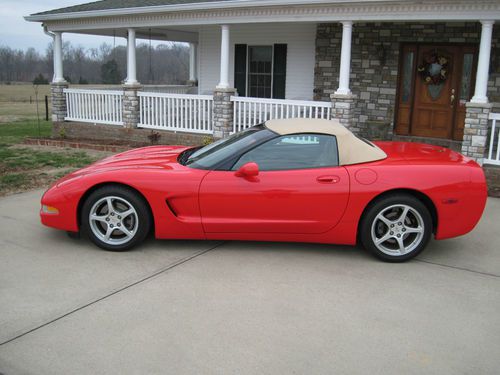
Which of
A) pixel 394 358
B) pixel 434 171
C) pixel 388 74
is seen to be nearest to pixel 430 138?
pixel 388 74

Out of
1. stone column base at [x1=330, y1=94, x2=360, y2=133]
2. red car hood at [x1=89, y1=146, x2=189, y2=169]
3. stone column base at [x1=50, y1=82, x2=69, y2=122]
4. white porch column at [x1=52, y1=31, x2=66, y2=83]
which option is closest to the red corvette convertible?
red car hood at [x1=89, y1=146, x2=189, y2=169]

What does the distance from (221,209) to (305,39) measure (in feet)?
31.5

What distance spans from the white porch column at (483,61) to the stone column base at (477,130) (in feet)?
0.46

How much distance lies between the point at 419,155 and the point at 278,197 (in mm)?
1663

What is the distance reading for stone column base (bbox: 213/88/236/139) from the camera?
469 inches

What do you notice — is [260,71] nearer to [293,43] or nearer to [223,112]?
[293,43]

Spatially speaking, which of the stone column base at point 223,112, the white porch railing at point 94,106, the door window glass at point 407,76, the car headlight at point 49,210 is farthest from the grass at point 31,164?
the door window glass at point 407,76

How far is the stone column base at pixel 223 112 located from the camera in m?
11.9

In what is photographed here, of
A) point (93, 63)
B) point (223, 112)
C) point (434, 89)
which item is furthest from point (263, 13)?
point (93, 63)

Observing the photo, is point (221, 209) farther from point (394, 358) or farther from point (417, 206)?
point (394, 358)

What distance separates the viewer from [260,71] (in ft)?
47.4

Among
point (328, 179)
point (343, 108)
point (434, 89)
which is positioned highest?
point (434, 89)

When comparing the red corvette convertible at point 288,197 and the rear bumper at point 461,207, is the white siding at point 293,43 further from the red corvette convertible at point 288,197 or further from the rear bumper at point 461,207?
the rear bumper at point 461,207

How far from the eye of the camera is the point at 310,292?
14.3ft
